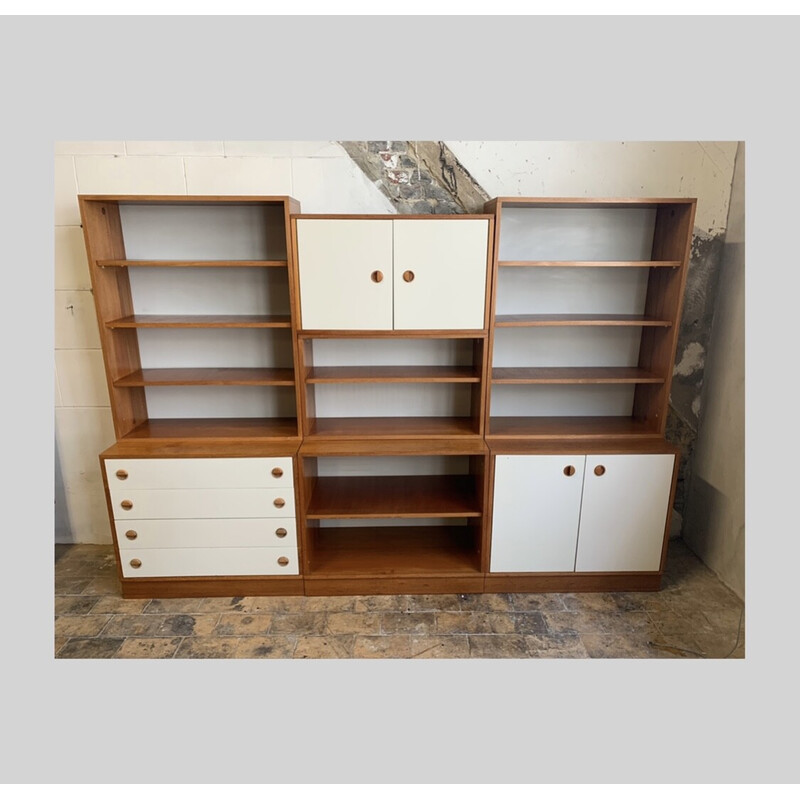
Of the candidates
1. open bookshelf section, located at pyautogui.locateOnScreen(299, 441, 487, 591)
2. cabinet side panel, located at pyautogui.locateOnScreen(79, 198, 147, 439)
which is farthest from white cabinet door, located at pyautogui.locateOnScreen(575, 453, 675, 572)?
cabinet side panel, located at pyautogui.locateOnScreen(79, 198, 147, 439)

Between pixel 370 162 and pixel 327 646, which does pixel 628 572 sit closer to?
pixel 327 646

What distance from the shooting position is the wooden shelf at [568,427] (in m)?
2.63

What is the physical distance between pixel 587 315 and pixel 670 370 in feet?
1.68

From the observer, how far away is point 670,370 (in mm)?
2559

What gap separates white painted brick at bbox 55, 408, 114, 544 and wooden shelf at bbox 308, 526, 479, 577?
4.50 feet

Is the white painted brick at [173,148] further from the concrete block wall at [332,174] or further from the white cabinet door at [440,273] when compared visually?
the white cabinet door at [440,273]

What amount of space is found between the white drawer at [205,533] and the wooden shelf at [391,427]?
1.67 ft

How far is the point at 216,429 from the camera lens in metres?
2.74

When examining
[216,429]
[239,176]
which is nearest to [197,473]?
[216,429]

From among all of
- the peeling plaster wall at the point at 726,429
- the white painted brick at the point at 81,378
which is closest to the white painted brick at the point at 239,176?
the white painted brick at the point at 81,378

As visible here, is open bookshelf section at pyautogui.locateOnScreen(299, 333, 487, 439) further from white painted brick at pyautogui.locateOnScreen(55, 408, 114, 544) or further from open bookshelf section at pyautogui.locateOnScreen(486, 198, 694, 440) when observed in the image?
white painted brick at pyautogui.locateOnScreen(55, 408, 114, 544)

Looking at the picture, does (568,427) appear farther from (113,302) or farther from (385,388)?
(113,302)

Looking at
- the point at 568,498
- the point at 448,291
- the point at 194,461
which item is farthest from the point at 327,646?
the point at 448,291

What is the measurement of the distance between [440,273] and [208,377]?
131cm
